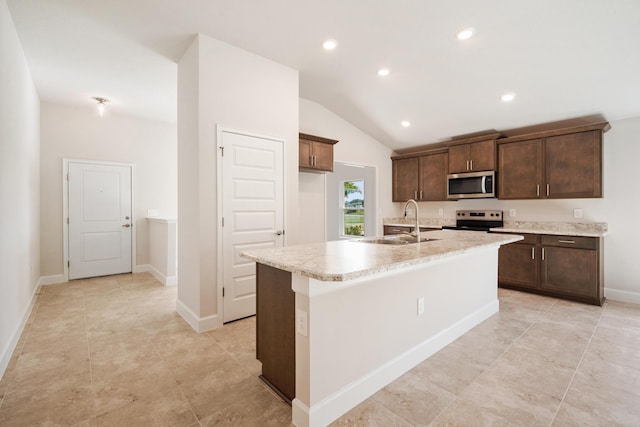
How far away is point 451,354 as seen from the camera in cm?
242

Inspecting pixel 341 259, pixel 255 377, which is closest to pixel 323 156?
pixel 341 259

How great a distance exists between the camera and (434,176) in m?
5.29

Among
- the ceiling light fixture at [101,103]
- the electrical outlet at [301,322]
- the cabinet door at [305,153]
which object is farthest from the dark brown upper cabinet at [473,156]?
the ceiling light fixture at [101,103]

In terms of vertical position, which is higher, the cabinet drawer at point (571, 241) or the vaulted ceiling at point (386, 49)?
the vaulted ceiling at point (386, 49)

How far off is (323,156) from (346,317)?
2.92 metres

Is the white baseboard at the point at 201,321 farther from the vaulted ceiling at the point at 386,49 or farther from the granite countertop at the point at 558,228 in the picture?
the granite countertop at the point at 558,228

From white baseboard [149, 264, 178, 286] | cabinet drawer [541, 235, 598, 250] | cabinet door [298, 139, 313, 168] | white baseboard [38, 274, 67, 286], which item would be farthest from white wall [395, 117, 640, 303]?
white baseboard [38, 274, 67, 286]

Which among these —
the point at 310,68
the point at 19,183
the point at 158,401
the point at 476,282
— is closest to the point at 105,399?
the point at 158,401

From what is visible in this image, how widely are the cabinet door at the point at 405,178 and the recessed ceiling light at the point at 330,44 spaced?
3.00 metres

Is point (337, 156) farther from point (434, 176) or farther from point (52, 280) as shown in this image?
point (52, 280)

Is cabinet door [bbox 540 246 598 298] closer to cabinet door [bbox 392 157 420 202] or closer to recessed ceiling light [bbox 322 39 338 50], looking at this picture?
cabinet door [bbox 392 157 420 202]

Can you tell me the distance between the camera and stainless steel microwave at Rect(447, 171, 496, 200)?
179 inches

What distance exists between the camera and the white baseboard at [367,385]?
1.60 metres

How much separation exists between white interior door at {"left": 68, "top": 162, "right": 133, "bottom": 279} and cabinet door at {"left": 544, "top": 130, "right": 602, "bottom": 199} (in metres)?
6.75
